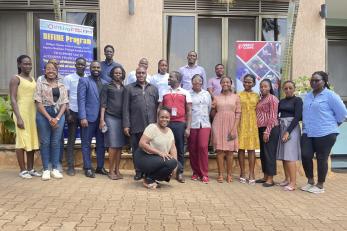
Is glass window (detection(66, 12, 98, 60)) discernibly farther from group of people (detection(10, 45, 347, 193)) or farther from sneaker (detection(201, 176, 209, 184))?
sneaker (detection(201, 176, 209, 184))

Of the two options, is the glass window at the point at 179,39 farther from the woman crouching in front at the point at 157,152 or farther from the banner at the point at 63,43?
the woman crouching in front at the point at 157,152

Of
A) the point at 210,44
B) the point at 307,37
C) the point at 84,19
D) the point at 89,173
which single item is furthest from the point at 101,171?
the point at 307,37

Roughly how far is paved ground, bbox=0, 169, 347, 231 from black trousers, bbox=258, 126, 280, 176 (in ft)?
1.24

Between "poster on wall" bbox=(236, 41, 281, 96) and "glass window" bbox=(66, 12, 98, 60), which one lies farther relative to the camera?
"glass window" bbox=(66, 12, 98, 60)

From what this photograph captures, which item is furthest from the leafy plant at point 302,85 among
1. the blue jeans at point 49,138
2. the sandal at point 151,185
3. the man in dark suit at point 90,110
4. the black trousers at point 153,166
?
the blue jeans at point 49,138

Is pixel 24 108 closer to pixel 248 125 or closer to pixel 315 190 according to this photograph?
pixel 248 125

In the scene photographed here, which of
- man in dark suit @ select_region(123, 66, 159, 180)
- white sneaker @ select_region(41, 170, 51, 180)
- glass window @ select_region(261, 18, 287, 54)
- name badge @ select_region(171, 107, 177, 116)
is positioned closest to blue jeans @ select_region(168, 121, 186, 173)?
name badge @ select_region(171, 107, 177, 116)

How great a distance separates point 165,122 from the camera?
6.39 metres

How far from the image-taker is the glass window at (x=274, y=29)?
394 inches

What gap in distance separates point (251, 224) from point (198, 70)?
146 inches

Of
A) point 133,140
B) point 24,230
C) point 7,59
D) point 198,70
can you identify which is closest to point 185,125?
point 133,140

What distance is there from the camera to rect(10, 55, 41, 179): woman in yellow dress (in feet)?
21.6

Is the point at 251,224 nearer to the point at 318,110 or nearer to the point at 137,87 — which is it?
the point at 318,110

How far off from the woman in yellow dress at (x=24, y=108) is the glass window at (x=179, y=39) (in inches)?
152
